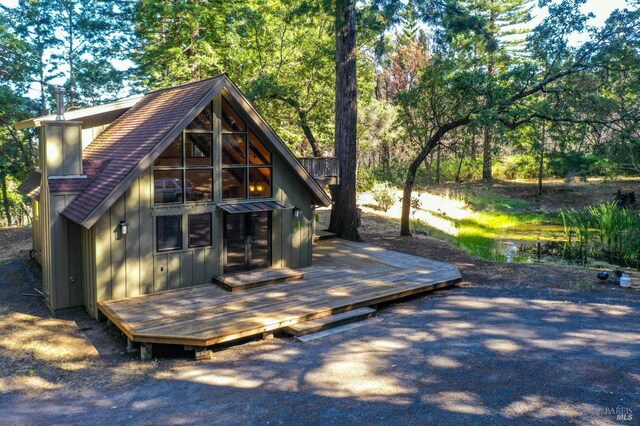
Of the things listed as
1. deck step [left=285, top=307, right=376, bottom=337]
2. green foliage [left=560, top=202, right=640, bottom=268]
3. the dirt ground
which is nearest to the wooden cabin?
the dirt ground

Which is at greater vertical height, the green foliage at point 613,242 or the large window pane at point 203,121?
the large window pane at point 203,121

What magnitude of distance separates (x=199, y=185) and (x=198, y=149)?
713mm

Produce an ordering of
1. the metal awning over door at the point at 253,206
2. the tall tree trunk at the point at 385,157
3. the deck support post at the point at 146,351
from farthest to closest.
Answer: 1. the tall tree trunk at the point at 385,157
2. the metal awning over door at the point at 253,206
3. the deck support post at the point at 146,351

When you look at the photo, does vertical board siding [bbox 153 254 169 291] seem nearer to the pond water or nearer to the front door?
the front door

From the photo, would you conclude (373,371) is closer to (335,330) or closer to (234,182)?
(335,330)

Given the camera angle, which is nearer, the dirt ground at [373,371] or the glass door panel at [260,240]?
the dirt ground at [373,371]

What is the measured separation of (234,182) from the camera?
34.6ft

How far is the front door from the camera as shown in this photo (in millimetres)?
10422

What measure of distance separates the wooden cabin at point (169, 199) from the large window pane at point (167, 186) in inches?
0.7

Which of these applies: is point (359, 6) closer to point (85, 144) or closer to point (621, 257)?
point (85, 144)

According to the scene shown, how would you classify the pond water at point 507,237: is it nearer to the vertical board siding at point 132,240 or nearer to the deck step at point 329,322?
the deck step at point 329,322

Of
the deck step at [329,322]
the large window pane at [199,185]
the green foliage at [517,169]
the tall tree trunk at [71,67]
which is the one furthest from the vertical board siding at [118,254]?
the green foliage at [517,169]

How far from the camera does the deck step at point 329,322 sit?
8180mm

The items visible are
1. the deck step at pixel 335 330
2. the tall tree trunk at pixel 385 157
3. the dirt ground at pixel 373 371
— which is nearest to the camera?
the dirt ground at pixel 373 371
